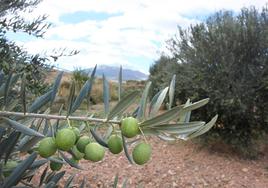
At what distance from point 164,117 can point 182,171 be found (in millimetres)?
5729

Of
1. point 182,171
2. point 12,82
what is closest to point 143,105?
point 12,82

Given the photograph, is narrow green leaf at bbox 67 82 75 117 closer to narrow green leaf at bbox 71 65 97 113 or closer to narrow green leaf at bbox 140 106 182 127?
narrow green leaf at bbox 71 65 97 113

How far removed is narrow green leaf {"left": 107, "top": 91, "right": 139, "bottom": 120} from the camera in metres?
1.03

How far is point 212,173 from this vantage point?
6.55 metres

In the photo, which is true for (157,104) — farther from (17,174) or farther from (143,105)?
(17,174)

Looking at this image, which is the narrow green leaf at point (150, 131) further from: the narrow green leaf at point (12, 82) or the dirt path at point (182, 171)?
the dirt path at point (182, 171)

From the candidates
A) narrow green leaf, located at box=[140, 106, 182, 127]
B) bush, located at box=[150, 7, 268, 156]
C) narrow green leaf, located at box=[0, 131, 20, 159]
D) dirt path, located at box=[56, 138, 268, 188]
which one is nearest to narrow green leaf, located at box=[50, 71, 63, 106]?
narrow green leaf, located at box=[0, 131, 20, 159]

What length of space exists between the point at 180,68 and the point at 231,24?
3.86 feet

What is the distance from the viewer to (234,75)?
7.20m

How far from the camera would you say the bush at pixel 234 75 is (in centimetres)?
713

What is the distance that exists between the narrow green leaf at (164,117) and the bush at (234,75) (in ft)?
20.3

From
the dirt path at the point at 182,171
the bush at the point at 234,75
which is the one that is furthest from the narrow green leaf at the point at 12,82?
the bush at the point at 234,75

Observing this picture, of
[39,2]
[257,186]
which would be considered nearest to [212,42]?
[257,186]

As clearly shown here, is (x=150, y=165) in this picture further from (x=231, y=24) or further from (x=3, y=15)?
(x=3, y=15)
